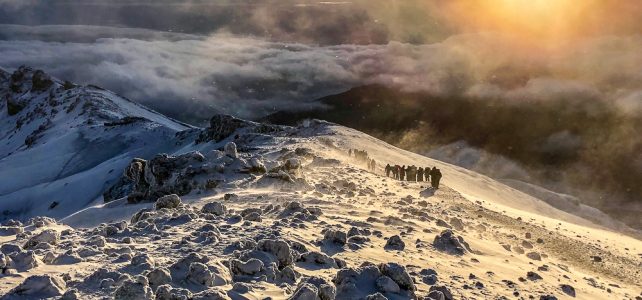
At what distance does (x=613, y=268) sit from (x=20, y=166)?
70.1 m

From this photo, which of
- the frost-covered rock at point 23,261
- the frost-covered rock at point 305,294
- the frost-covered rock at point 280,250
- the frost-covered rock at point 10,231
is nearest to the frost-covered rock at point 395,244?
the frost-covered rock at point 280,250

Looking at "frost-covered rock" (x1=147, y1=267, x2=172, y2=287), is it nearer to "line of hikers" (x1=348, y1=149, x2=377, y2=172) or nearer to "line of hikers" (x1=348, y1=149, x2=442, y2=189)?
"line of hikers" (x1=348, y1=149, x2=442, y2=189)

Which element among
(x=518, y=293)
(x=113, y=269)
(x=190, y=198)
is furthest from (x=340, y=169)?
(x=113, y=269)

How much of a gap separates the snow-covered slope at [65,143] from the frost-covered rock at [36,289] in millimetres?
39268

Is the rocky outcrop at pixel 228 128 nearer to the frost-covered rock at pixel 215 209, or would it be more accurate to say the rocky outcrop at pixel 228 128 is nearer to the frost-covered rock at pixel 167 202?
the frost-covered rock at pixel 167 202

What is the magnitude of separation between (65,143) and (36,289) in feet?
249

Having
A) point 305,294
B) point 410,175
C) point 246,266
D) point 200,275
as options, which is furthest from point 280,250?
point 410,175

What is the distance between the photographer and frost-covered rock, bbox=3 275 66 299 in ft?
27.9

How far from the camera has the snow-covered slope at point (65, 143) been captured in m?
51.9

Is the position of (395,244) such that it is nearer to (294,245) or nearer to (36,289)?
(294,245)

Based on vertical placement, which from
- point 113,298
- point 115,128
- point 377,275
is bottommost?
point 115,128

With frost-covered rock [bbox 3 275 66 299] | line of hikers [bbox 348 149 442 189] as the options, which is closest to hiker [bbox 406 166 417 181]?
line of hikers [bbox 348 149 442 189]

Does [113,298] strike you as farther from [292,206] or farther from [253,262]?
[292,206]

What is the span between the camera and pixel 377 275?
1011cm
